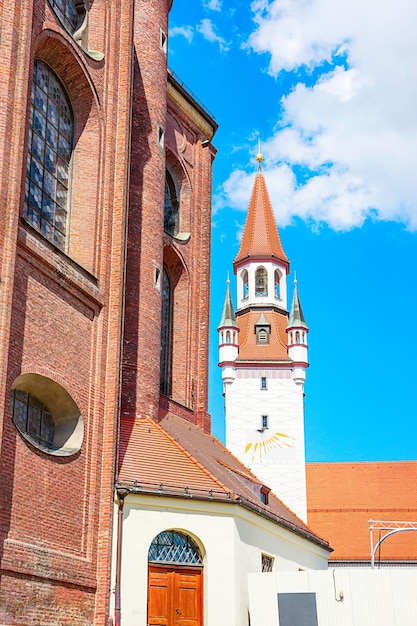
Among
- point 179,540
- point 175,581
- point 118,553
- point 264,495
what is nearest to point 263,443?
→ point 264,495

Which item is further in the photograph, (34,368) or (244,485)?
(244,485)

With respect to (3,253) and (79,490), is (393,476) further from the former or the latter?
(3,253)

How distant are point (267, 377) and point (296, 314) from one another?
4526 mm

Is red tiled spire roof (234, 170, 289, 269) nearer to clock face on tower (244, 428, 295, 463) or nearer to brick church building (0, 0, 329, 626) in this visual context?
clock face on tower (244, 428, 295, 463)

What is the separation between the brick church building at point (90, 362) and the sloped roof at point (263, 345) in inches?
1076

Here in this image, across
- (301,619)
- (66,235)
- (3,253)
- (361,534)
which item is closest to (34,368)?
(3,253)

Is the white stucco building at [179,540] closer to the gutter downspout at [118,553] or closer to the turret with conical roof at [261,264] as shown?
the gutter downspout at [118,553]

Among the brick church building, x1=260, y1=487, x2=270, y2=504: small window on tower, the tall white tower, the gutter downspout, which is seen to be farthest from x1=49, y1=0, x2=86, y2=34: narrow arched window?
the tall white tower

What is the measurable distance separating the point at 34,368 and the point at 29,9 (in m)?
6.59

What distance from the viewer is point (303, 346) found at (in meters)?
52.3

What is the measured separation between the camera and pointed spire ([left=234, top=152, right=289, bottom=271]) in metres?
56.5

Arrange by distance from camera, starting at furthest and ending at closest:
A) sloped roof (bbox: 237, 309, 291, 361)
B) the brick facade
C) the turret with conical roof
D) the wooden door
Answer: the turret with conical roof → sloped roof (bbox: 237, 309, 291, 361) → the wooden door → the brick facade

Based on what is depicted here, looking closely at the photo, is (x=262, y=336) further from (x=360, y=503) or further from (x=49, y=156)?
(x=49, y=156)

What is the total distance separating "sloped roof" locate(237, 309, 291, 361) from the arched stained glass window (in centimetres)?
3324
